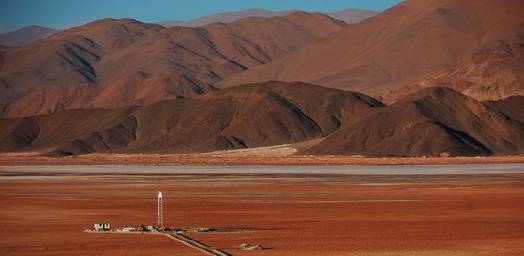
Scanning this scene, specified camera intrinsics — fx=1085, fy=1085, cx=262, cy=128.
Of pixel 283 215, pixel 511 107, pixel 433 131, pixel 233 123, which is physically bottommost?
pixel 233 123

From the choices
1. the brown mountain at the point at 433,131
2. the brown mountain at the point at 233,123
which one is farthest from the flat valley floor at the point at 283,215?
the brown mountain at the point at 233,123

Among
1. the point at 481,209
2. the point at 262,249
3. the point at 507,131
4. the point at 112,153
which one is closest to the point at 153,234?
the point at 262,249

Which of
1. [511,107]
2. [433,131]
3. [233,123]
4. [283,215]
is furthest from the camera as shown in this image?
[233,123]

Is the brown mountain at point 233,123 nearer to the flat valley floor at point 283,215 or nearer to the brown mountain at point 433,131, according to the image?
the brown mountain at point 433,131

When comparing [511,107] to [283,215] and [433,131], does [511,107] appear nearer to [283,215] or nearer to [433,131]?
[433,131]

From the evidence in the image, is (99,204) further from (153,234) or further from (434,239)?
(434,239)

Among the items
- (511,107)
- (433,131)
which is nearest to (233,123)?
(511,107)
